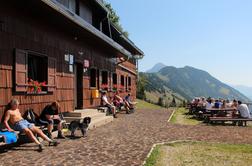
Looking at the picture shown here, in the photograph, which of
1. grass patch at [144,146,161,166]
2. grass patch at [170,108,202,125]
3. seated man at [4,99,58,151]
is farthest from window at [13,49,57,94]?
grass patch at [170,108,202,125]

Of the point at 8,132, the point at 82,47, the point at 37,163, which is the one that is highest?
the point at 82,47

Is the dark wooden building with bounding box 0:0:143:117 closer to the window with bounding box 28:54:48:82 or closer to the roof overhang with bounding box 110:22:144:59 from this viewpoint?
the window with bounding box 28:54:48:82

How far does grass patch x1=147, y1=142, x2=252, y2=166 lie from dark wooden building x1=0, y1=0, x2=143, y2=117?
13.9ft

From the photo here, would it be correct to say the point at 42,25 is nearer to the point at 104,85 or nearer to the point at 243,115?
the point at 104,85

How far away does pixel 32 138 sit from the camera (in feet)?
29.6

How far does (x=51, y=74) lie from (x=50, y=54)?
2.16 feet

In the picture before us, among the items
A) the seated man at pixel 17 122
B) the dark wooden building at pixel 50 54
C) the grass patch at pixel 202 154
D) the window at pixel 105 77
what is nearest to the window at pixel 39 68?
the dark wooden building at pixel 50 54

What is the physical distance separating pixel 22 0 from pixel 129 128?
19.3 feet

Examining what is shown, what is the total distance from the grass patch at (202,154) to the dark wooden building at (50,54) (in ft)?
13.9

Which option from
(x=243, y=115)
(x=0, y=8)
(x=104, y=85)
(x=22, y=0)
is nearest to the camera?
(x=0, y=8)

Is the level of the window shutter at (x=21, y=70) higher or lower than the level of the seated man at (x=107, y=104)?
higher

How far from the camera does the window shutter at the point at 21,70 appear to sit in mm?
10250

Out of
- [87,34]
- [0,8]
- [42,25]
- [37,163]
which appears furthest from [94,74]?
[37,163]

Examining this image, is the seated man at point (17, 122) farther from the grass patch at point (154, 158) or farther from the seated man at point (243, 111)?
the seated man at point (243, 111)
